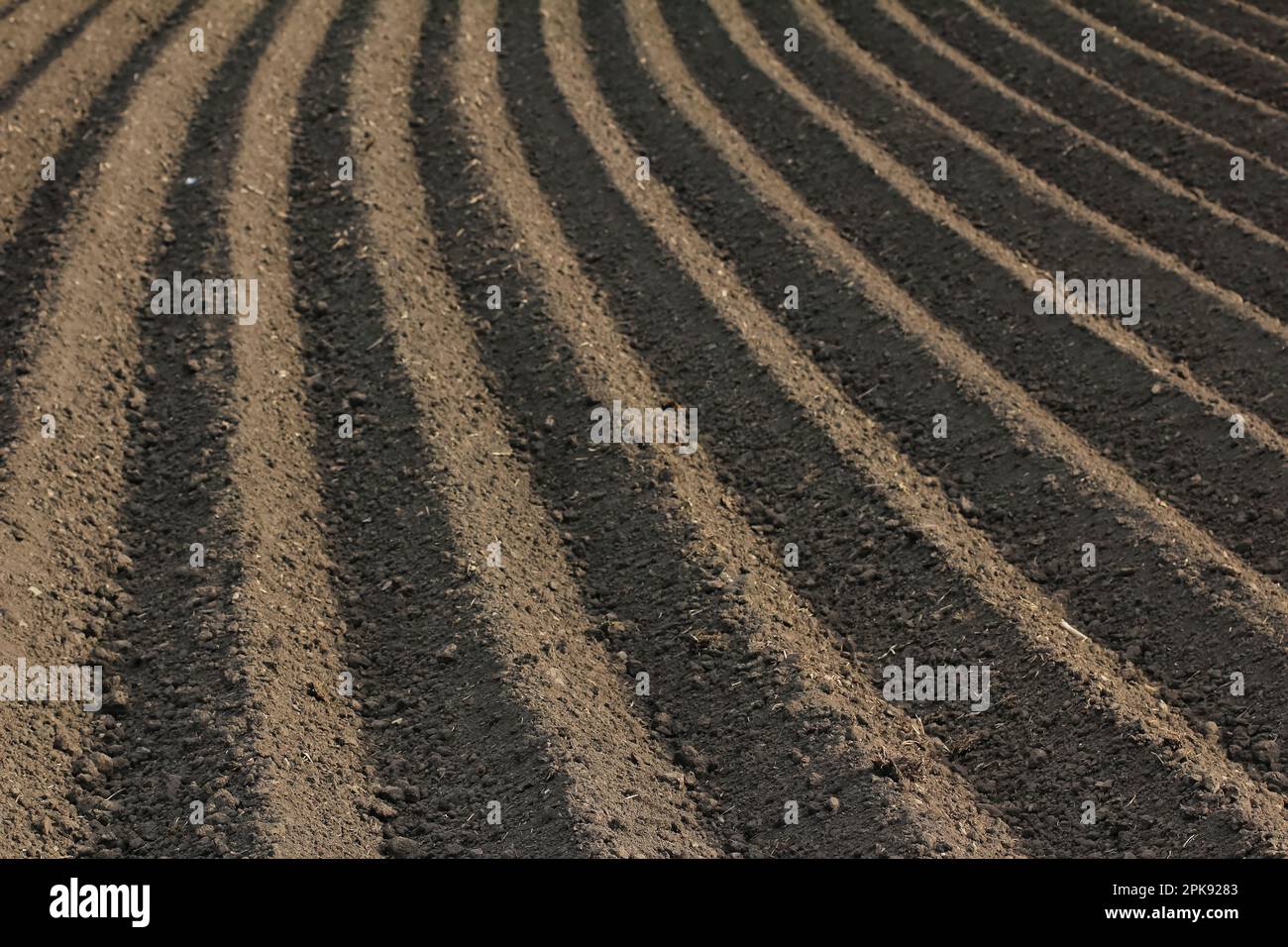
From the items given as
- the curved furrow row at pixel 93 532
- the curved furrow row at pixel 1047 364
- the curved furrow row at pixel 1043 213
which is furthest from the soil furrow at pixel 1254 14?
the curved furrow row at pixel 93 532

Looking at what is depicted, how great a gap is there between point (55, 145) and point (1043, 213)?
4.39 m

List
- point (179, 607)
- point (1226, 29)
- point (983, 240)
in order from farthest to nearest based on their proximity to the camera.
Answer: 1. point (1226, 29)
2. point (983, 240)
3. point (179, 607)

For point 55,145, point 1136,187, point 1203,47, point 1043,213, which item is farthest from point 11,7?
point 1203,47

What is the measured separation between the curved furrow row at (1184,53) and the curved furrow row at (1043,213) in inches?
43.1

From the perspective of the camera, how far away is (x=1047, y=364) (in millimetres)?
5043

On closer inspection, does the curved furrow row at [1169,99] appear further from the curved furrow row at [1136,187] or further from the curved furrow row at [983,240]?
the curved furrow row at [983,240]

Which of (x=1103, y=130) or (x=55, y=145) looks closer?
(x=55, y=145)

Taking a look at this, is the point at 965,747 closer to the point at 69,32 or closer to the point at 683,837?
the point at 683,837

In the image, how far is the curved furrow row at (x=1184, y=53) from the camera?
6.96 meters

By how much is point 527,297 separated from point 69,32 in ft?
11.5

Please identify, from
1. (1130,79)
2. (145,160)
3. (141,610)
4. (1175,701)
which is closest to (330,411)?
(141,610)

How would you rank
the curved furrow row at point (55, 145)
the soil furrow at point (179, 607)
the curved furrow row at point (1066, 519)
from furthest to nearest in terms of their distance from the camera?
the curved furrow row at point (55, 145)
the curved furrow row at point (1066, 519)
the soil furrow at point (179, 607)

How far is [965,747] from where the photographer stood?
356cm

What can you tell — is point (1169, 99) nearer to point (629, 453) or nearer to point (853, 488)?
point (853, 488)
